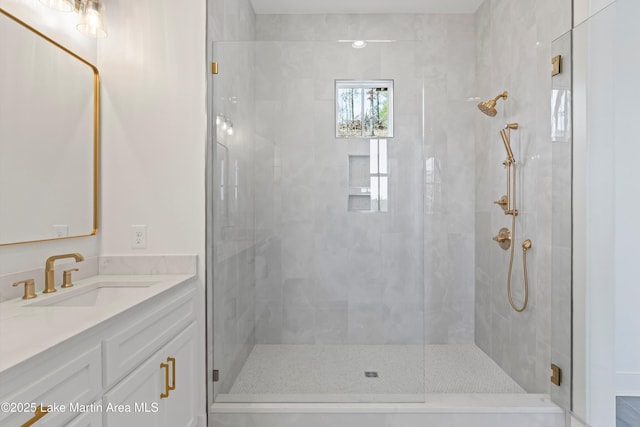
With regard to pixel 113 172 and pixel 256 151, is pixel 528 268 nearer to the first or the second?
pixel 256 151

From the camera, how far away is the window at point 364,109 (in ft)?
6.70

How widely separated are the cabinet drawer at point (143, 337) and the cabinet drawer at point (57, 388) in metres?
0.06

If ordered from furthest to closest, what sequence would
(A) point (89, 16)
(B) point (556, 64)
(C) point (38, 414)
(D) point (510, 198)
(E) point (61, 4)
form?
(D) point (510, 198) < (B) point (556, 64) < (A) point (89, 16) < (E) point (61, 4) < (C) point (38, 414)

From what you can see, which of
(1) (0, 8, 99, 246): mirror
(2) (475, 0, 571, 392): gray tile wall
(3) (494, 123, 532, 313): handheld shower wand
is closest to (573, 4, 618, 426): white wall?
(2) (475, 0, 571, 392): gray tile wall

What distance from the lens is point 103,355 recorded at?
1177mm

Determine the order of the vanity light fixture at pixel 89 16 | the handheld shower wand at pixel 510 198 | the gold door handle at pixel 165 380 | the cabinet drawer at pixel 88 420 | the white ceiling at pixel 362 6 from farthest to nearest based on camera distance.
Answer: the white ceiling at pixel 362 6 → the handheld shower wand at pixel 510 198 → the vanity light fixture at pixel 89 16 → the gold door handle at pixel 165 380 → the cabinet drawer at pixel 88 420

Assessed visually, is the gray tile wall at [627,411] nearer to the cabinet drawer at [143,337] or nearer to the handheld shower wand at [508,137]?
the handheld shower wand at [508,137]

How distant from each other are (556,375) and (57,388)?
86.9 inches

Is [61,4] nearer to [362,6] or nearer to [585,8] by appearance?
[362,6]

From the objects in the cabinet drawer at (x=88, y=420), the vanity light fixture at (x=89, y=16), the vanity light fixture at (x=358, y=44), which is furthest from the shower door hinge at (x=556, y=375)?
the vanity light fixture at (x=89, y=16)

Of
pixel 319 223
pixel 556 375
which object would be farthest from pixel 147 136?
pixel 556 375

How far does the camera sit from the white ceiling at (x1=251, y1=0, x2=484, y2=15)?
303cm

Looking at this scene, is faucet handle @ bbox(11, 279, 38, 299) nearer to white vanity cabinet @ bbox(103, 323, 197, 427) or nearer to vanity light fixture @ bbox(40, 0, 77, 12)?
white vanity cabinet @ bbox(103, 323, 197, 427)

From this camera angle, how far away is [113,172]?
79.6 inches
